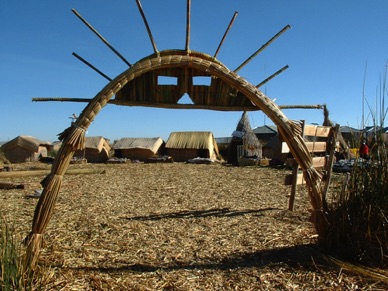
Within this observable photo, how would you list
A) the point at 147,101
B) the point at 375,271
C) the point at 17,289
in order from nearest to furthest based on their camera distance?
the point at 17,289
the point at 375,271
the point at 147,101

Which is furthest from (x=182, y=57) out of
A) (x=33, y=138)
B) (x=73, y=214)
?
(x=33, y=138)

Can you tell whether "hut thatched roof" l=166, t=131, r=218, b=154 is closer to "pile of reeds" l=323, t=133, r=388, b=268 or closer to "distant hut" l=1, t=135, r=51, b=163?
"distant hut" l=1, t=135, r=51, b=163

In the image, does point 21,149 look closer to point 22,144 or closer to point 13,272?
point 22,144

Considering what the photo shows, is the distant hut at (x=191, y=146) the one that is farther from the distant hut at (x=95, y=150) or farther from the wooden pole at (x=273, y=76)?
the wooden pole at (x=273, y=76)

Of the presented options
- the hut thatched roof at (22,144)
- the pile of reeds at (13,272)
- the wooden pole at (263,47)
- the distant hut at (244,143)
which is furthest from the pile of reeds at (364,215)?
the hut thatched roof at (22,144)

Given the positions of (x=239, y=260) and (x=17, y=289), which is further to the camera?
(x=239, y=260)

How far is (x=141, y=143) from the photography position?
27938 mm

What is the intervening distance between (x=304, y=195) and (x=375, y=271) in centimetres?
506

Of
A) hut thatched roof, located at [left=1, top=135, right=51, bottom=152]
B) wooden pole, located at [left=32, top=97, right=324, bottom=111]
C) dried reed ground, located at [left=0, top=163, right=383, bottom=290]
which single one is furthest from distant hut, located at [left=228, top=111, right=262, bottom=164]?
wooden pole, located at [left=32, top=97, right=324, bottom=111]

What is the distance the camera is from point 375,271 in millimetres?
3641

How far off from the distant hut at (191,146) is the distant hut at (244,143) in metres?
1.73

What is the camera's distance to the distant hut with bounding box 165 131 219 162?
27.0 metres

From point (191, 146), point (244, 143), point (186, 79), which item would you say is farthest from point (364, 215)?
point (191, 146)

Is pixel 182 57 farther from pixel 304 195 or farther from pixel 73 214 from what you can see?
pixel 304 195
